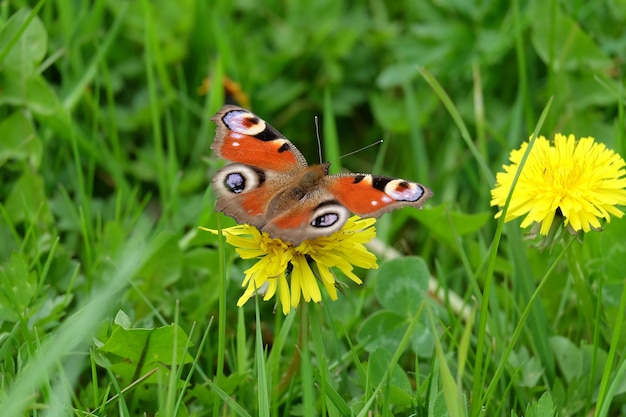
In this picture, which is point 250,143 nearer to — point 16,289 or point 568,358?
point 16,289

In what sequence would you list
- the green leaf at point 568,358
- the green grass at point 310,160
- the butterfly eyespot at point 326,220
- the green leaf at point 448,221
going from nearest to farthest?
the butterfly eyespot at point 326,220, the green grass at point 310,160, the green leaf at point 568,358, the green leaf at point 448,221

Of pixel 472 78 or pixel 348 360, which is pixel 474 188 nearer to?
pixel 472 78

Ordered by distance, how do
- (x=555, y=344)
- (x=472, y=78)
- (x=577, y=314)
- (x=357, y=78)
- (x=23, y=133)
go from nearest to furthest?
(x=555, y=344) < (x=577, y=314) < (x=23, y=133) < (x=472, y=78) < (x=357, y=78)

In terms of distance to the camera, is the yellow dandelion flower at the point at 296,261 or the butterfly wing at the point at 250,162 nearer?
the yellow dandelion flower at the point at 296,261

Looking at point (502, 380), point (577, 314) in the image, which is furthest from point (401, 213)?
point (502, 380)

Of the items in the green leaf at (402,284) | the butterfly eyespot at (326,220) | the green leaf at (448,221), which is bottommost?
the green leaf at (402,284)

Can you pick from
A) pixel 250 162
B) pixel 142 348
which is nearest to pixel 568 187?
pixel 250 162

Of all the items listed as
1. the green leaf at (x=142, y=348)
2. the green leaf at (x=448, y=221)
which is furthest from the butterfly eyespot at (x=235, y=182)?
the green leaf at (x=448, y=221)

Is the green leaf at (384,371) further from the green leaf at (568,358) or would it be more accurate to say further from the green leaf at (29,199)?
the green leaf at (29,199)
